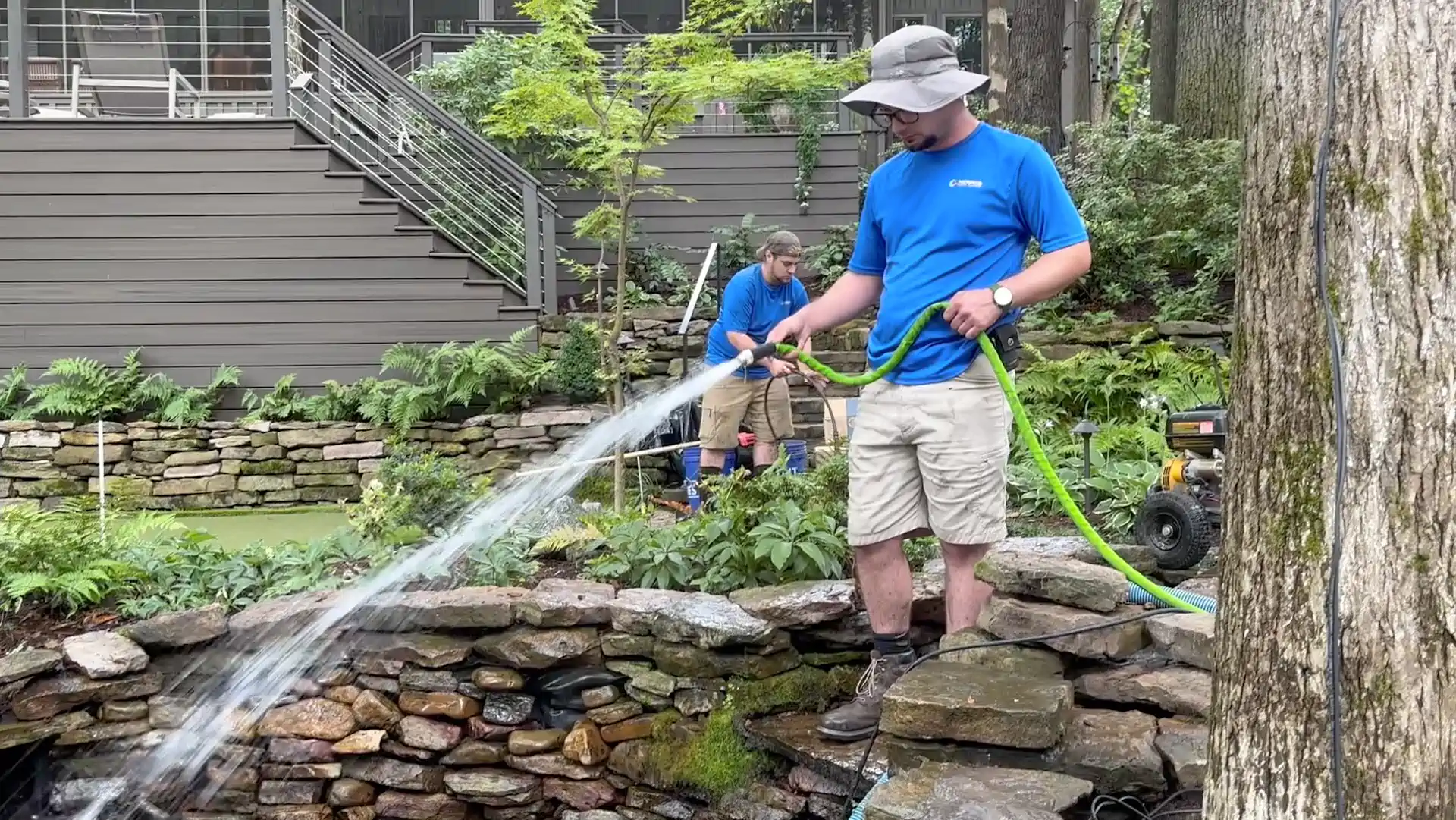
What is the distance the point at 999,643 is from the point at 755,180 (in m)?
9.57

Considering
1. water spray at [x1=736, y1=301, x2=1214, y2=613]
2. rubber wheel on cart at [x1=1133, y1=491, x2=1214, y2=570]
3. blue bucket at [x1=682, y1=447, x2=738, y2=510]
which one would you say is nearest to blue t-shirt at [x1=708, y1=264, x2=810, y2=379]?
blue bucket at [x1=682, y1=447, x2=738, y2=510]

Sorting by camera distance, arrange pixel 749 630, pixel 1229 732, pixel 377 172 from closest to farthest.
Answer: pixel 1229 732 < pixel 749 630 < pixel 377 172

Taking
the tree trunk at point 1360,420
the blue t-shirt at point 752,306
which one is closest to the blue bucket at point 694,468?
the blue t-shirt at point 752,306

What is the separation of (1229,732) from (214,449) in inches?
359

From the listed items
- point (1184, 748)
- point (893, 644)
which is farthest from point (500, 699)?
point (1184, 748)

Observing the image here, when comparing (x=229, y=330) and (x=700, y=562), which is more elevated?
(x=229, y=330)

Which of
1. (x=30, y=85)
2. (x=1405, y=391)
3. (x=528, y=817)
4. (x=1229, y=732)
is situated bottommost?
(x=528, y=817)

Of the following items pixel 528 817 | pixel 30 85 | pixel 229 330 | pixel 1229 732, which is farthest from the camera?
pixel 30 85

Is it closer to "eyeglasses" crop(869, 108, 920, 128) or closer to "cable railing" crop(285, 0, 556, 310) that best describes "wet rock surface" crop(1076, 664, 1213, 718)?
"eyeglasses" crop(869, 108, 920, 128)

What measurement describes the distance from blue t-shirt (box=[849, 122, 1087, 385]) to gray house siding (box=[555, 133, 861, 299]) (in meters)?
9.05

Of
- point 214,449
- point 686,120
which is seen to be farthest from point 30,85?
point 686,120

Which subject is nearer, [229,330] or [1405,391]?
[1405,391]

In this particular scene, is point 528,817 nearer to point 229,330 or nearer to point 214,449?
point 214,449

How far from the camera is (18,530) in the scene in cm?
541
